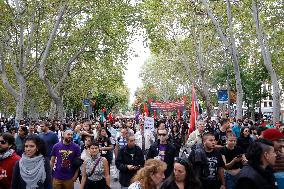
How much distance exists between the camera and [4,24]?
78.0 feet

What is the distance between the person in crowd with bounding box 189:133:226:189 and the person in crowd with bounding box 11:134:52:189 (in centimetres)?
212

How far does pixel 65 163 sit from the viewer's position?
25.2ft

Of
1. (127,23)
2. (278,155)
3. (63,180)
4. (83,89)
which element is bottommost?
(63,180)

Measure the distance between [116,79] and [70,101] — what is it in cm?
2252

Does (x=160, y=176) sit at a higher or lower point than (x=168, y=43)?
lower

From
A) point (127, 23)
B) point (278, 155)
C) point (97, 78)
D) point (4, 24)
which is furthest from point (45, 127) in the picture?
point (97, 78)


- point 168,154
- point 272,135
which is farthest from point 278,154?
point 168,154

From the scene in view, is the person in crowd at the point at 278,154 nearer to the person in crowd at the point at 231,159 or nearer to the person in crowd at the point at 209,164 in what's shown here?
the person in crowd at the point at 209,164

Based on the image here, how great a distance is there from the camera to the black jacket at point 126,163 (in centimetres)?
794

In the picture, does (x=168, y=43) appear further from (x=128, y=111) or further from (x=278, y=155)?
(x=128, y=111)

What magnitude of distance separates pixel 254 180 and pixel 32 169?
2713 millimetres

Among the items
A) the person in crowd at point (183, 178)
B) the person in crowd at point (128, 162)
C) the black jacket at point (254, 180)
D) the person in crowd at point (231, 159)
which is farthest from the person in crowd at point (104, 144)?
the black jacket at point (254, 180)

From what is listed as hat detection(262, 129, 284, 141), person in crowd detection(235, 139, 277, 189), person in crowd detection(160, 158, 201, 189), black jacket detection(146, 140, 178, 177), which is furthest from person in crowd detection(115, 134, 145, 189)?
person in crowd detection(235, 139, 277, 189)

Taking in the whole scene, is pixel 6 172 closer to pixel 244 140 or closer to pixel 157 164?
pixel 157 164
